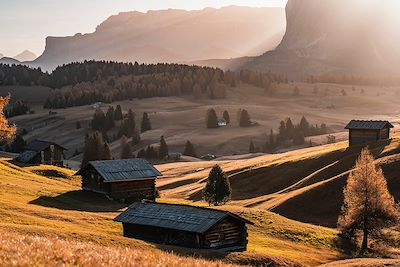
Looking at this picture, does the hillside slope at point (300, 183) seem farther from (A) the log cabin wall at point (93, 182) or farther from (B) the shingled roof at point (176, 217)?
(B) the shingled roof at point (176, 217)

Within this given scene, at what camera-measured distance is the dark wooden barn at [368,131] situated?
295ft

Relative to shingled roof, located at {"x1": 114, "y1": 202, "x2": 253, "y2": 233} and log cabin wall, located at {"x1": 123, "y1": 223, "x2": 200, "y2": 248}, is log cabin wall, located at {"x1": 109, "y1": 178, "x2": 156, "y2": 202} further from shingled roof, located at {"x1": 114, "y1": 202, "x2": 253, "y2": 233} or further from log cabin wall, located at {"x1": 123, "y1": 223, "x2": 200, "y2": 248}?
log cabin wall, located at {"x1": 123, "y1": 223, "x2": 200, "y2": 248}

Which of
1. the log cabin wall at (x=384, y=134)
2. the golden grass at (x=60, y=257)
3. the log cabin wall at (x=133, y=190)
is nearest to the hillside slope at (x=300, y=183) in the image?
the log cabin wall at (x=384, y=134)

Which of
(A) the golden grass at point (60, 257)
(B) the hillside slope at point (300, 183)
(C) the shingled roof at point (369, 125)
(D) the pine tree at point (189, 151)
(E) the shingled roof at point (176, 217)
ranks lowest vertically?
(D) the pine tree at point (189, 151)

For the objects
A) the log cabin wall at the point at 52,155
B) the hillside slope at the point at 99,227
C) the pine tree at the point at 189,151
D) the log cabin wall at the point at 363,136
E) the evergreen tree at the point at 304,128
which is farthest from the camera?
the evergreen tree at the point at 304,128

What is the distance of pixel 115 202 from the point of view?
70438 mm

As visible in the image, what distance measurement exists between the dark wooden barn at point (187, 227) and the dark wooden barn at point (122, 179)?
995 inches

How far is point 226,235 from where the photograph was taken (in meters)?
43.6

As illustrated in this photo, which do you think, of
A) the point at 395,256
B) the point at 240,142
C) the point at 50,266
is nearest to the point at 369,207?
the point at 395,256

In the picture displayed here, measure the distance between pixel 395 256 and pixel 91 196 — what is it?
126 ft

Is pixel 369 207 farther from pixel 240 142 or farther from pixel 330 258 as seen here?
pixel 240 142

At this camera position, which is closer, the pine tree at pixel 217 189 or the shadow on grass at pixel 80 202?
the shadow on grass at pixel 80 202

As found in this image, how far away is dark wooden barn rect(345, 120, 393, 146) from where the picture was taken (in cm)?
8988

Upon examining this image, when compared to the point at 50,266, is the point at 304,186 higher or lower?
lower
